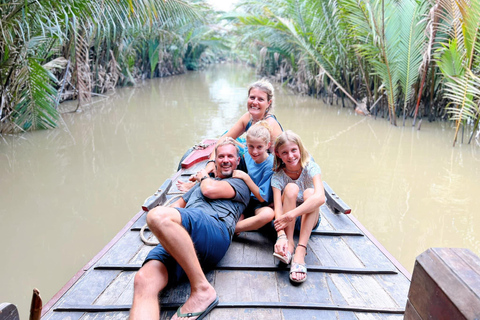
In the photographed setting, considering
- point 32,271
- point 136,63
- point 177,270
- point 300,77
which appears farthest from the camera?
point 136,63

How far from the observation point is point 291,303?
1839 millimetres

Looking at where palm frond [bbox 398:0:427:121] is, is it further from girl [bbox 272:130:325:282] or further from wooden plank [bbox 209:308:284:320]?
wooden plank [bbox 209:308:284:320]

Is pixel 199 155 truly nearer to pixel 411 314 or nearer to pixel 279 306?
pixel 279 306

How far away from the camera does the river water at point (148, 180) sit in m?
3.17

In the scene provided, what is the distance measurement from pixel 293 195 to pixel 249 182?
314mm

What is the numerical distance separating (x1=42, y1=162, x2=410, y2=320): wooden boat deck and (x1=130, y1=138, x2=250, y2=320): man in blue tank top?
86 mm

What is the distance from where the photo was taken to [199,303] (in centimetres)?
174

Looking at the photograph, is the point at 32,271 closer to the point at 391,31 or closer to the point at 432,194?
the point at 432,194

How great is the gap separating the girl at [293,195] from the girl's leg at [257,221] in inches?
2.8

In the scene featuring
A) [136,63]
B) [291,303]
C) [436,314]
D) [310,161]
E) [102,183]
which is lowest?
[136,63]

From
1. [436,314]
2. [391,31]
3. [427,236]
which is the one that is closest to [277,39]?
Result: [391,31]

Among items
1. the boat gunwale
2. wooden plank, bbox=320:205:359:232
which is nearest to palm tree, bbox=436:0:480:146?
wooden plank, bbox=320:205:359:232

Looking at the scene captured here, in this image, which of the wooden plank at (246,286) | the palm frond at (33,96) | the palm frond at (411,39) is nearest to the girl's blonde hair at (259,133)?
Result: the wooden plank at (246,286)

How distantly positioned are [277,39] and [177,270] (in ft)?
33.6
